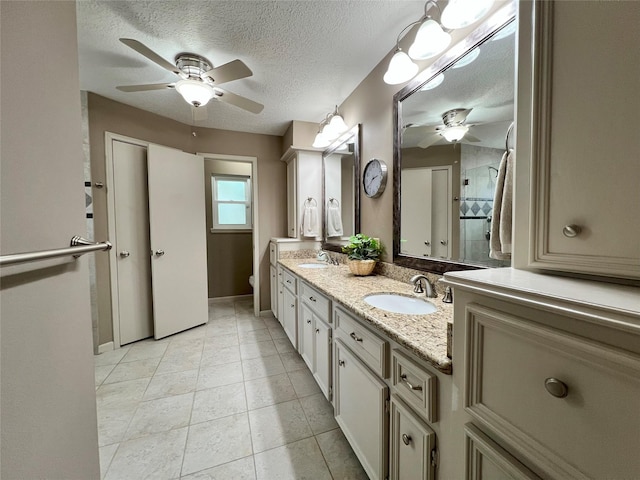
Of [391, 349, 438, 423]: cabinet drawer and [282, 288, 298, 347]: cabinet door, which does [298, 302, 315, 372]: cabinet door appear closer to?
[282, 288, 298, 347]: cabinet door

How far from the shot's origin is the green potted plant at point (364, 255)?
1.76 m

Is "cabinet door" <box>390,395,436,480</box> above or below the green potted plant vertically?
below

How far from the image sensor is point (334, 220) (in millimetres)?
2682

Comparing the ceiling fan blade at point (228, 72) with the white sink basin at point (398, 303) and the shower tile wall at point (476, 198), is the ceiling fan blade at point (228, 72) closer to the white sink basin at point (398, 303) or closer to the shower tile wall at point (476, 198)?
the shower tile wall at point (476, 198)

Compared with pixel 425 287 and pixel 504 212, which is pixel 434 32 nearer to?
pixel 504 212

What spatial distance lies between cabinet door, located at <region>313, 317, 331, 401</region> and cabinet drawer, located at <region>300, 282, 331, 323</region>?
0.18ft

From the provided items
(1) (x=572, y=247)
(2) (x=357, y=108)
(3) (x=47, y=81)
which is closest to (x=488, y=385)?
(1) (x=572, y=247)

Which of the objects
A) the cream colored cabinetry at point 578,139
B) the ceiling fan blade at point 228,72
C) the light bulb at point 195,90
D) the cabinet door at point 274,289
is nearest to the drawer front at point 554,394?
the cream colored cabinetry at point 578,139

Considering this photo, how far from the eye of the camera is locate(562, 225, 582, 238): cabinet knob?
56 cm

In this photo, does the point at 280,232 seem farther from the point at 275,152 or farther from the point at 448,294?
the point at 448,294

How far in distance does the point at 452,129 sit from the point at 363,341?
117cm

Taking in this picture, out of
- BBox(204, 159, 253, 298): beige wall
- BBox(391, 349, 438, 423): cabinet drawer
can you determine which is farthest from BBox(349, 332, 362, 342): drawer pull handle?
BBox(204, 159, 253, 298): beige wall

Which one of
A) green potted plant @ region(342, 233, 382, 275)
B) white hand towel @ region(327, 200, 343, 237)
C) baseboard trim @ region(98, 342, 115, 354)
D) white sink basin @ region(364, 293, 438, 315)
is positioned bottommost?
baseboard trim @ region(98, 342, 115, 354)

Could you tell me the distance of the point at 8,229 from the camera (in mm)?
502
